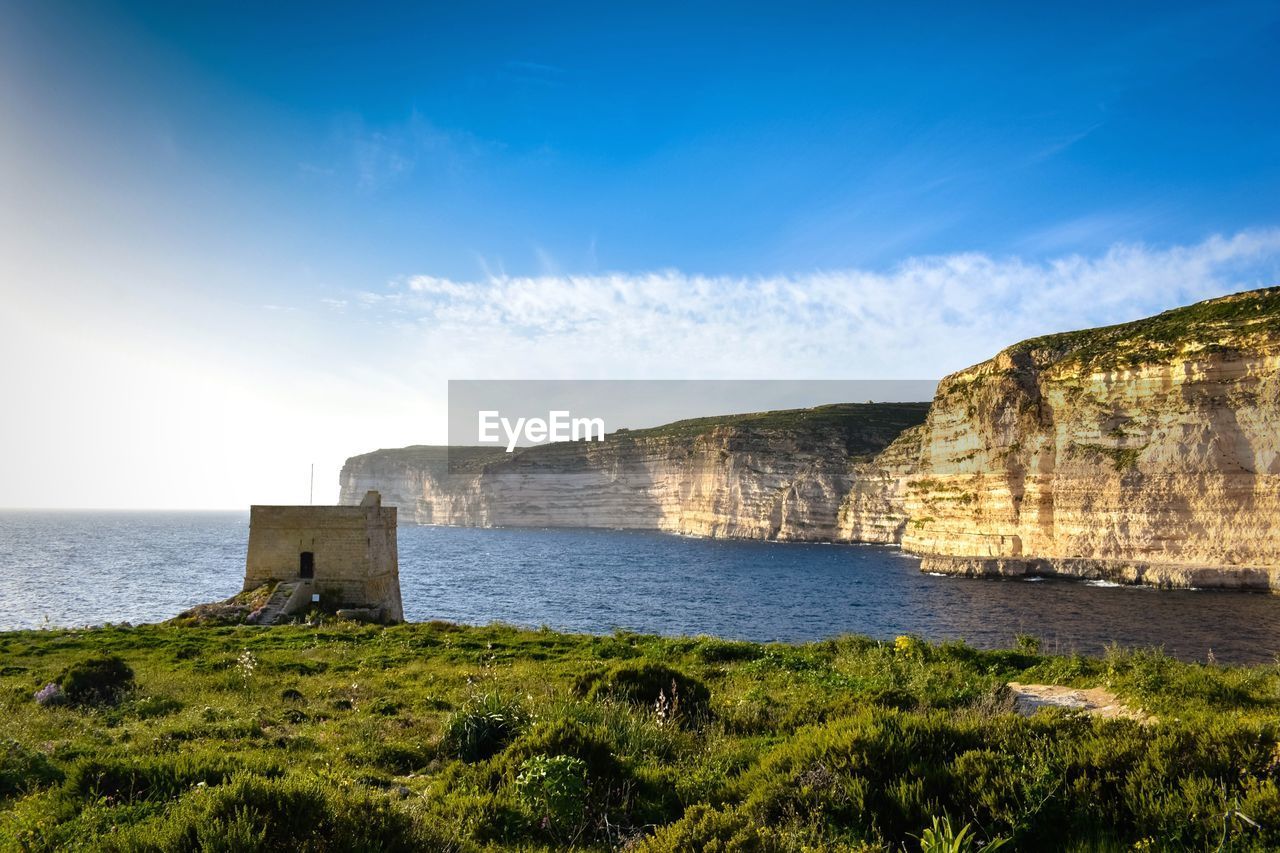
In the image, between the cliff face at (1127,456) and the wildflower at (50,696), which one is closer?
the wildflower at (50,696)

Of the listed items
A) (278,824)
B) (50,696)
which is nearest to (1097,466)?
(50,696)

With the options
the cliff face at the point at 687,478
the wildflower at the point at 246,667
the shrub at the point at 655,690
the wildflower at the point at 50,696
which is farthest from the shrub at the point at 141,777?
the cliff face at the point at 687,478

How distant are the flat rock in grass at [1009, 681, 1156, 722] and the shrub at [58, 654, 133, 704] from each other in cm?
1538

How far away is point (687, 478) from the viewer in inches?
4820

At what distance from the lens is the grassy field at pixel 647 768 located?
4.94 m

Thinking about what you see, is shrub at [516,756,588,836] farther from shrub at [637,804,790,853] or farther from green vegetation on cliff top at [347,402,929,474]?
green vegetation on cliff top at [347,402,929,474]

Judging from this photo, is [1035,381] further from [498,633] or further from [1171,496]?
[498,633]

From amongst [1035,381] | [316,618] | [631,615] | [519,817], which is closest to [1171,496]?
[1035,381]

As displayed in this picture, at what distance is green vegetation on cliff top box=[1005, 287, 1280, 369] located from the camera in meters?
45.7

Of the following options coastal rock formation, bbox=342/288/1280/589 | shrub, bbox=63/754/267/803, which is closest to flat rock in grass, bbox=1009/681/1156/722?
shrub, bbox=63/754/267/803

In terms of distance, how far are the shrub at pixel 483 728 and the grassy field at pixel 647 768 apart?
0.02 meters

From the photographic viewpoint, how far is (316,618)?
25.4 m

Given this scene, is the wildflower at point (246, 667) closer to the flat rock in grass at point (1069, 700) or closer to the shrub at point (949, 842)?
the shrub at point (949, 842)

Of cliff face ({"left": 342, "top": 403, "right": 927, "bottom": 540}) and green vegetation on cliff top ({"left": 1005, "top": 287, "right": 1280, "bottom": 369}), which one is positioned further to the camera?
cliff face ({"left": 342, "top": 403, "right": 927, "bottom": 540})
